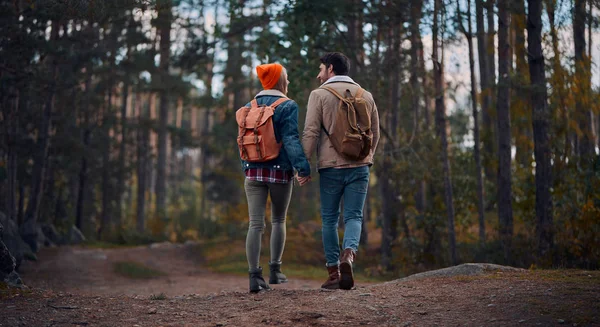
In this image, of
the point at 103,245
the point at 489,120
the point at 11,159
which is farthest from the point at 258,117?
the point at 489,120

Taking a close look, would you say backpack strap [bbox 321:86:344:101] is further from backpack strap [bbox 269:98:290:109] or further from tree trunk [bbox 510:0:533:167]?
tree trunk [bbox 510:0:533:167]

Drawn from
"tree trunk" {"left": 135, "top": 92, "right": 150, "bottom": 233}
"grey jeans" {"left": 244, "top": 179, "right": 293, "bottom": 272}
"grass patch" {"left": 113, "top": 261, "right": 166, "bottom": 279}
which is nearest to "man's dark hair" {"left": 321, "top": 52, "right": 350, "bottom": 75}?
"grey jeans" {"left": 244, "top": 179, "right": 293, "bottom": 272}

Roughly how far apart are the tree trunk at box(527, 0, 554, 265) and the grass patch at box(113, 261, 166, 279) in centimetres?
968

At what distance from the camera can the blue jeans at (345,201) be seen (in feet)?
24.5

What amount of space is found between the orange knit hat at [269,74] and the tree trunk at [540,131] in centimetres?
604

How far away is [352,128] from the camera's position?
735 centimetres

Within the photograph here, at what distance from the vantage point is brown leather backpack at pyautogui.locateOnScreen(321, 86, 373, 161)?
23.9ft

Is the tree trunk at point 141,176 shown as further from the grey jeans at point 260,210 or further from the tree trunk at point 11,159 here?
the grey jeans at point 260,210

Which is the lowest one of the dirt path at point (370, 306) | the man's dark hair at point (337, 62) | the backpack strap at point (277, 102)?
the dirt path at point (370, 306)

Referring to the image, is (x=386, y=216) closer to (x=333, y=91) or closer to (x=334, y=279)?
(x=334, y=279)

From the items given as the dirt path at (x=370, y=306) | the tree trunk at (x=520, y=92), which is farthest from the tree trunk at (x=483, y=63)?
the dirt path at (x=370, y=306)

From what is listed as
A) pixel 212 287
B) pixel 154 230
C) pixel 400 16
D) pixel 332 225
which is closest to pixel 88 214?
pixel 154 230

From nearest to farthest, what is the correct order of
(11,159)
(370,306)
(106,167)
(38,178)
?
(370,306)
(11,159)
(38,178)
(106,167)

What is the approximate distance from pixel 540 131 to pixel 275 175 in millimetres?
6737
